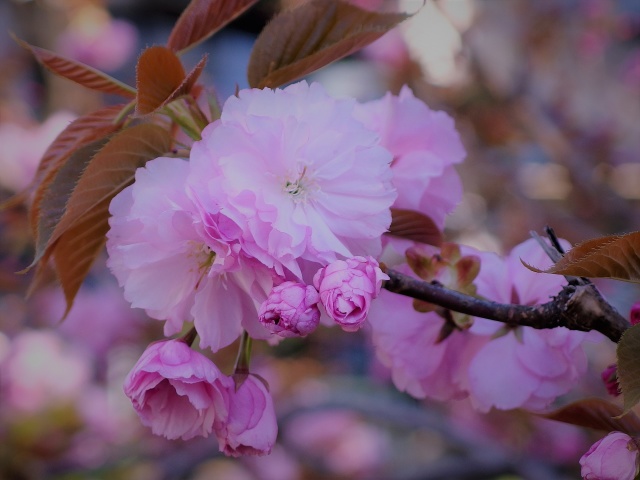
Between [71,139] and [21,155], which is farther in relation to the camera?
[21,155]

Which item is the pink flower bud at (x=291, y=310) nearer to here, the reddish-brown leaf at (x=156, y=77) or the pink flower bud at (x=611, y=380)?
the reddish-brown leaf at (x=156, y=77)

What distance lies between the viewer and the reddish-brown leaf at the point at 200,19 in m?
0.49

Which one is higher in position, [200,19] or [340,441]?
[200,19]

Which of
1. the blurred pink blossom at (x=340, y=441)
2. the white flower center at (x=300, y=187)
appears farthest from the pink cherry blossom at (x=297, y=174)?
the blurred pink blossom at (x=340, y=441)

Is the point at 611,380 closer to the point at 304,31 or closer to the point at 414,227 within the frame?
the point at 414,227

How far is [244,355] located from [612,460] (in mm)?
233

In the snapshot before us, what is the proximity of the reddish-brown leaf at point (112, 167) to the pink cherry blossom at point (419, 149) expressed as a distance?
157 millimetres

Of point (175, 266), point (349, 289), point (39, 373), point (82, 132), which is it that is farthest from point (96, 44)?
point (349, 289)

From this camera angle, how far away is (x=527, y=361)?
0.51 m

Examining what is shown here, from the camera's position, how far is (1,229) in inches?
68.3

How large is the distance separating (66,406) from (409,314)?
1.46 m

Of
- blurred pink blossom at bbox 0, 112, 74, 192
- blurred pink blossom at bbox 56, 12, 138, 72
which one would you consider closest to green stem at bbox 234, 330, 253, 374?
blurred pink blossom at bbox 0, 112, 74, 192

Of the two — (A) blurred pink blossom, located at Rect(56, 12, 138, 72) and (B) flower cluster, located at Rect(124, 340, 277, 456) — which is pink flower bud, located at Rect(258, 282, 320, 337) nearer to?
(B) flower cluster, located at Rect(124, 340, 277, 456)

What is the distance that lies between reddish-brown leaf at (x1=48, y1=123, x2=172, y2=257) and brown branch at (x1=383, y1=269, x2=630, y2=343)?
0.58ft
